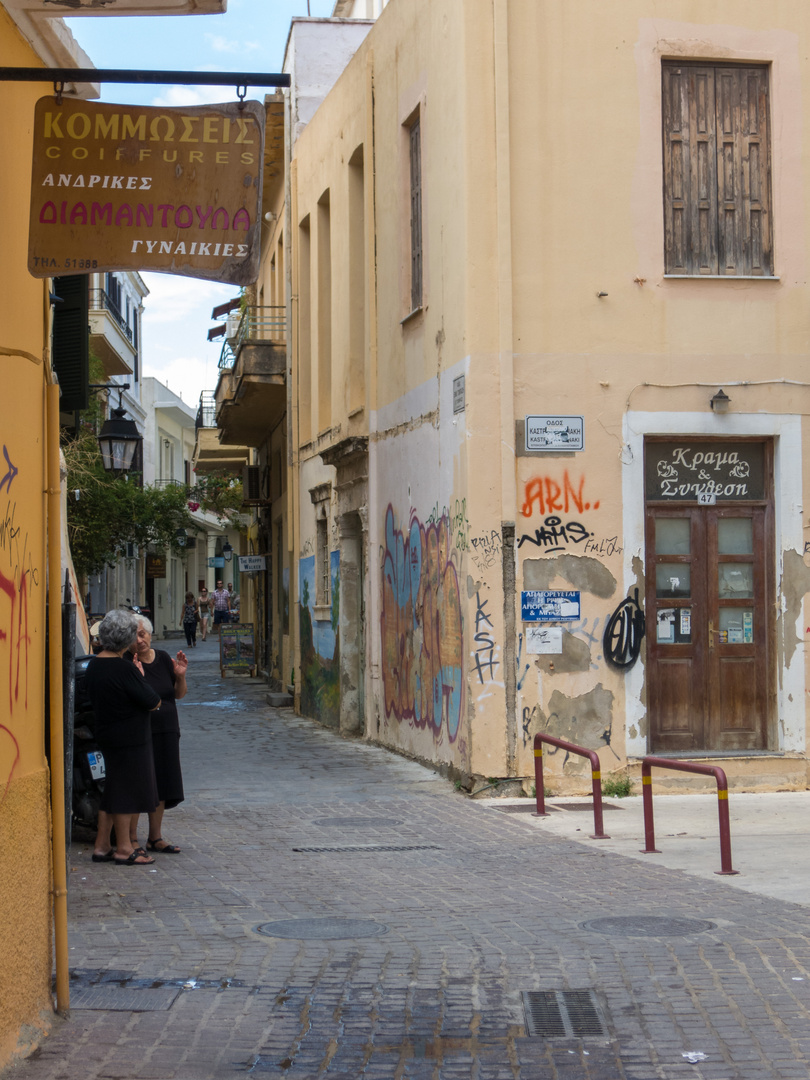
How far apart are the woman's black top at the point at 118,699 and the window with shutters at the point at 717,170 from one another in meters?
6.70

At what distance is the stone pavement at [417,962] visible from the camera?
17.3 ft

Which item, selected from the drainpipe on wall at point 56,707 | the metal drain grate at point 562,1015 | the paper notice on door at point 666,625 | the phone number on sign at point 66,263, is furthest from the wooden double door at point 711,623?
the phone number on sign at point 66,263

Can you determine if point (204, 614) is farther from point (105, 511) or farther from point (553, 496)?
point (553, 496)

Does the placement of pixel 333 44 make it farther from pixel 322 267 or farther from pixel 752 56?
pixel 752 56

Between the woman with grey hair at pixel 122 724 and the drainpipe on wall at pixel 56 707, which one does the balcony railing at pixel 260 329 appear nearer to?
the woman with grey hair at pixel 122 724

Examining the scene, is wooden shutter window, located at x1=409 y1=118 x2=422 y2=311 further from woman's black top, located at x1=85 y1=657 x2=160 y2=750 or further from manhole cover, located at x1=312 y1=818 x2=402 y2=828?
woman's black top, located at x1=85 y1=657 x2=160 y2=750

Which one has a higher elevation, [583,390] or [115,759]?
[583,390]

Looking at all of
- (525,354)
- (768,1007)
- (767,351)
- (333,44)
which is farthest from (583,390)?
(333,44)

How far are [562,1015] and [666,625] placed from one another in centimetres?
760

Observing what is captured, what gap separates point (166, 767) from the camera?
988 centimetres

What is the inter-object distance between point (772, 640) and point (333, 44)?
555 inches

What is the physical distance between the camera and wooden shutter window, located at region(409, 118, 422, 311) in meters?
15.1

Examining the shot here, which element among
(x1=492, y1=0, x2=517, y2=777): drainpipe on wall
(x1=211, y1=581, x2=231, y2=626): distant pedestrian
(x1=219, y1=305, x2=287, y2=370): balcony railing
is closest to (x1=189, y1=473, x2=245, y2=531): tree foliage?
(x1=211, y1=581, x2=231, y2=626): distant pedestrian

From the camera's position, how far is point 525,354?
1270 centimetres
